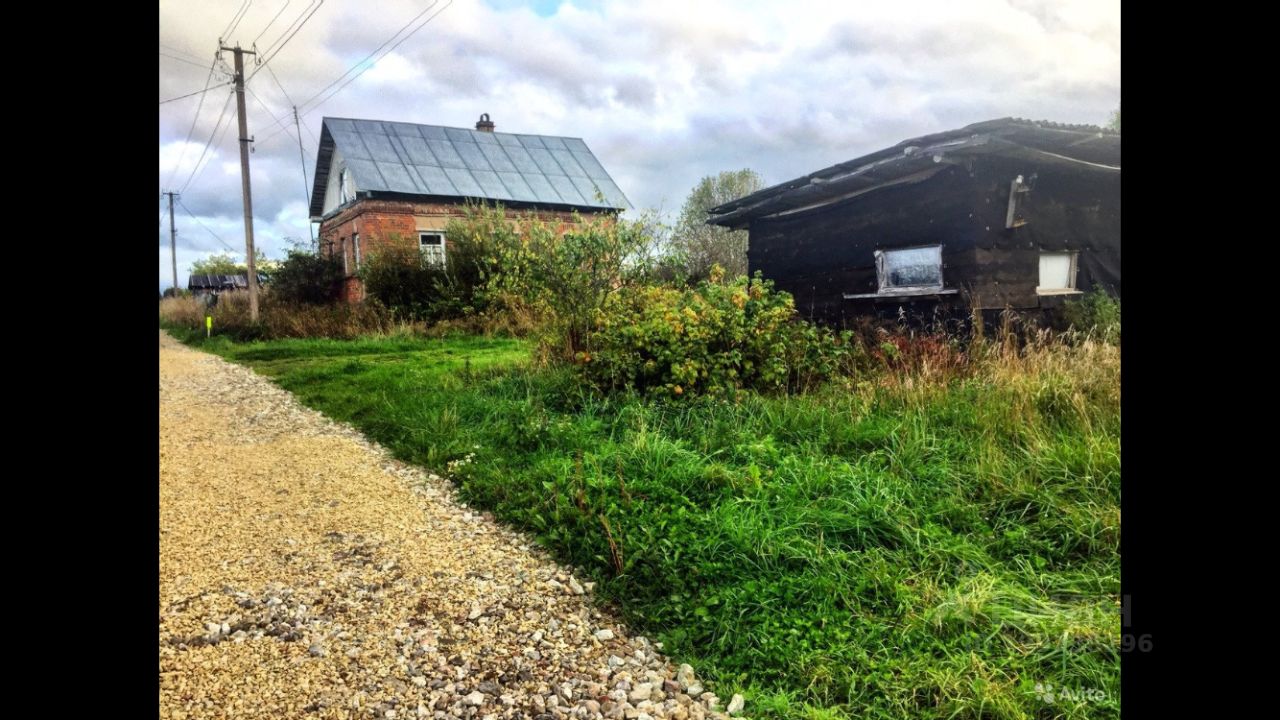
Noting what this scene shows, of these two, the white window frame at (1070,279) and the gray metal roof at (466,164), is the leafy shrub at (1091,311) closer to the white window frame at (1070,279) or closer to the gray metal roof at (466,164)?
the white window frame at (1070,279)

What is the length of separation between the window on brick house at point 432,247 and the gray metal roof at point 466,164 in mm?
1353

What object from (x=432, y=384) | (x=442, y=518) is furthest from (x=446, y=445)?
(x=432, y=384)

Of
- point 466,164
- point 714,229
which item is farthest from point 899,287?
point 714,229

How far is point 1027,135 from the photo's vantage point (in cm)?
900

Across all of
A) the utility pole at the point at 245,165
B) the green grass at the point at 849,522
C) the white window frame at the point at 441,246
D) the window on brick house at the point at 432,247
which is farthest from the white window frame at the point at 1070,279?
the utility pole at the point at 245,165

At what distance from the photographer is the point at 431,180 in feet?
78.1

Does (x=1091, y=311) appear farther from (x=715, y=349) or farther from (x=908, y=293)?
(x=715, y=349)

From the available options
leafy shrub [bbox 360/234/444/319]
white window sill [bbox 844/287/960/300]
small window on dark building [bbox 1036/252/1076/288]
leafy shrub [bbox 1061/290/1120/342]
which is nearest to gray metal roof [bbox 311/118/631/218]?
leafy shrub [bbox 360/234/444/319]

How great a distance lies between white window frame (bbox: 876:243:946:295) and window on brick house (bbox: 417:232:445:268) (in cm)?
1235

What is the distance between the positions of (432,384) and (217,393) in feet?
11.9

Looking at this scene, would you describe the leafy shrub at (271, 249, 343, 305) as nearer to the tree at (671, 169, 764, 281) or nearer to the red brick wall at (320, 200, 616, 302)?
the red brick wall at (320, 200, 616, 302)

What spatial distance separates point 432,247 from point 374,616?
60.7ft

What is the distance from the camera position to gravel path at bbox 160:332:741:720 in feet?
9.58
